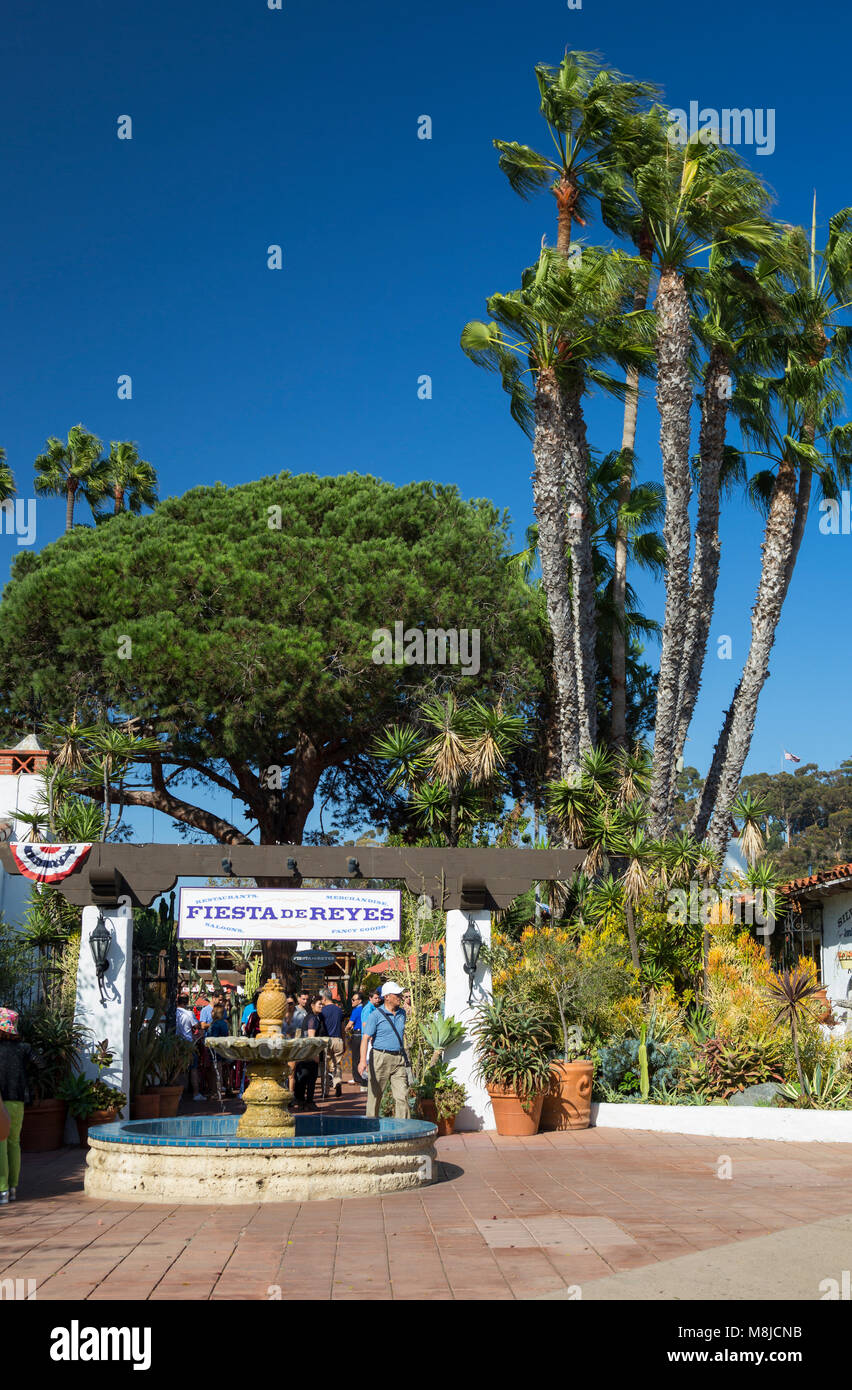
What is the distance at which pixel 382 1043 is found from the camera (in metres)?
12.8

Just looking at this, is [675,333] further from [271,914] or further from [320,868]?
[271,914]

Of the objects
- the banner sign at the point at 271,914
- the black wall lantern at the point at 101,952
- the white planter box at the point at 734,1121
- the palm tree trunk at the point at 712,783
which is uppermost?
the palm tree trunk at the point at 712,783

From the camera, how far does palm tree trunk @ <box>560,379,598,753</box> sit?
22078 mm

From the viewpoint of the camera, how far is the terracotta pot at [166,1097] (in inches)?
595

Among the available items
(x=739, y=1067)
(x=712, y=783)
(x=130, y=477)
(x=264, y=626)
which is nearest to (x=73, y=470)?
(x=130, y=477)

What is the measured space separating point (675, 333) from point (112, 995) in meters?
14.9

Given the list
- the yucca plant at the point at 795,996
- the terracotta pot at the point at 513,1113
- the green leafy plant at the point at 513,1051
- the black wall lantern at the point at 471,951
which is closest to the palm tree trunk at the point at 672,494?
the yucca plant at the point at 795,996

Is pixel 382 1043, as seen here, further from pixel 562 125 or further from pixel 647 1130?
pixel 562 125

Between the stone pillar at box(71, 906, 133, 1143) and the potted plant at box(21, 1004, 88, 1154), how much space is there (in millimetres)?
252

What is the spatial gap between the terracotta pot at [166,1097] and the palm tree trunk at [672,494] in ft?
32.5

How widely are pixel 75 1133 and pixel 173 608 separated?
13092 mm

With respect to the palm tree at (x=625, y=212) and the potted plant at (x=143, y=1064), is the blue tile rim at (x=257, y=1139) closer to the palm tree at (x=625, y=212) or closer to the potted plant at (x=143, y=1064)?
the potted plant at (x=143, y=1064)

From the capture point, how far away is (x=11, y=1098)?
10.4 meters
